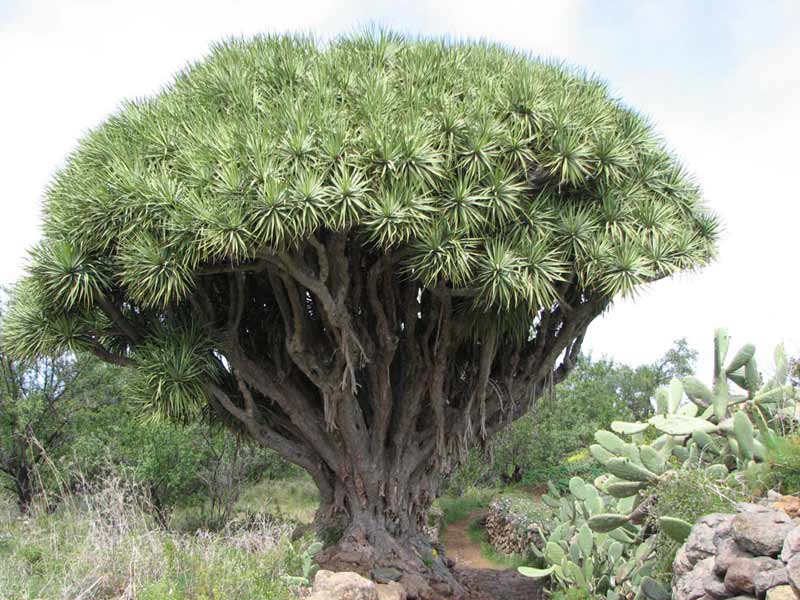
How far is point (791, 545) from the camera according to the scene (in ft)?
13.6

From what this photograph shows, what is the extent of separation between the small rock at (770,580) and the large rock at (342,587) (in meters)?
3.70

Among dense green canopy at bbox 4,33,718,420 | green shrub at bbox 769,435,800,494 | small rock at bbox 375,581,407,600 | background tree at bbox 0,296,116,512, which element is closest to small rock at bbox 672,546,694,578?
green shrub at bbox 769,435,800,494

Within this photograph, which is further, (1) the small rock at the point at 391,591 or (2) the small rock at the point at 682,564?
(1) the small rock at the point at 391,591

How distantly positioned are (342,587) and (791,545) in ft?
13.5

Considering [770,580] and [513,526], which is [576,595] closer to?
[770,580]

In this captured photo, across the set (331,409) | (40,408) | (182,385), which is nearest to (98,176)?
(182,385)

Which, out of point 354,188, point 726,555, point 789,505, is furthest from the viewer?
point 354,188

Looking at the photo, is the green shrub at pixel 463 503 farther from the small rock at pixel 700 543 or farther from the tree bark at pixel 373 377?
the small rock at pixel 700 543

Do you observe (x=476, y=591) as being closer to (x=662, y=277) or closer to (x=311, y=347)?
(x=311, y=347)

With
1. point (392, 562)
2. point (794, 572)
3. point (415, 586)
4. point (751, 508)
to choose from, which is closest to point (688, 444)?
point (751, 508)

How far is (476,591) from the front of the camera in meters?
9.98

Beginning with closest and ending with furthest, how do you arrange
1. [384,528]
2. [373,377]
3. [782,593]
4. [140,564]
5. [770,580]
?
1. [782,593]
2. [770,580]
3. [140,564]
4. [384,528]
5. [373,377]

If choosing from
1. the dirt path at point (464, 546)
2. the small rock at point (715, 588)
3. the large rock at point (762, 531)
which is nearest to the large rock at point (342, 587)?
the small rock at point (715, 588)

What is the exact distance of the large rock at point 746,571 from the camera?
4.34 m
